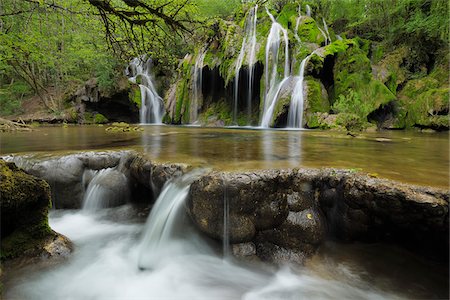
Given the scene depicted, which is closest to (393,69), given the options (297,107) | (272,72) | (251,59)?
(272,72)

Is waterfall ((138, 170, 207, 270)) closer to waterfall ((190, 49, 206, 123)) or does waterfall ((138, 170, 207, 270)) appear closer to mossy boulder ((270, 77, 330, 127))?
mossy boulder ((270, 77, 330, 127))

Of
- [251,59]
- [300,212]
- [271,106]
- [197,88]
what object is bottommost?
[300,212]

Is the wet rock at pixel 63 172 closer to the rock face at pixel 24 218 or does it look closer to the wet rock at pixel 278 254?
the rock face at pixel 24 218

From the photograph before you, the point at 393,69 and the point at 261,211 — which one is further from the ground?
the point at 393,69

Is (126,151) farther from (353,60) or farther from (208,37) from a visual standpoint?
(208,37)

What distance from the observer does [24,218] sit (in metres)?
3.02

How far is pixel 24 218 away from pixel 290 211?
293cm

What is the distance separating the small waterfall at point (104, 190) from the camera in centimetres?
457

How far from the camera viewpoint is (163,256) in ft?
11.0

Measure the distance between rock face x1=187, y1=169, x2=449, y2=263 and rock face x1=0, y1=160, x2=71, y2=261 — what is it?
5.39 ft

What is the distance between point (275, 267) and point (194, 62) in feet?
60.5

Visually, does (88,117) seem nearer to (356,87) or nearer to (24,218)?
(356,87)

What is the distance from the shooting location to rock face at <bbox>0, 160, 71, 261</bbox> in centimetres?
281

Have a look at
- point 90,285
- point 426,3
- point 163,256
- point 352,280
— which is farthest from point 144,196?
point 426,3
